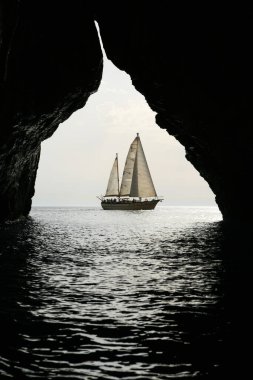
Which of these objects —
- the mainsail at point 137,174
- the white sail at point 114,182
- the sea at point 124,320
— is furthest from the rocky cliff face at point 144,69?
the white sail at point 114,182

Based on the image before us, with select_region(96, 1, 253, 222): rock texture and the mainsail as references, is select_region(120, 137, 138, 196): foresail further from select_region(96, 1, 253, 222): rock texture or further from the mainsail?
select_region(96, 1, 253, 222): rock texture

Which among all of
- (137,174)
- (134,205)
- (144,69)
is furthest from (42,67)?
(134,205)

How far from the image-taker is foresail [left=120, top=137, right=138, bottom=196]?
10000 centimetres

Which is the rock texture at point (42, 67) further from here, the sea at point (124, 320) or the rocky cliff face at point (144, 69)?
the sea at point (124, 320)

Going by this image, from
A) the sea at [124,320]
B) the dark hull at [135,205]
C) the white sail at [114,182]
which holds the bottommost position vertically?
the sea at [124,320]

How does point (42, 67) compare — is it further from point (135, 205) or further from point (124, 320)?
point (135, 205)

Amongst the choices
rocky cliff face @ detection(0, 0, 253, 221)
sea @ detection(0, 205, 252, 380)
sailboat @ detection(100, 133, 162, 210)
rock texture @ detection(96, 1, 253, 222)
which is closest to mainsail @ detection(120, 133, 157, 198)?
sailboat @ detection(100, 133, 162, 210)

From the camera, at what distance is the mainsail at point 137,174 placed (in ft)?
327

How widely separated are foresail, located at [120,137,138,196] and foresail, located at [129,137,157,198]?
1138 mm

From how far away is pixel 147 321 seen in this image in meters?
7.86

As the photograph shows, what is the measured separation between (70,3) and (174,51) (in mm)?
9280

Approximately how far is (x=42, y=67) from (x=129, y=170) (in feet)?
243

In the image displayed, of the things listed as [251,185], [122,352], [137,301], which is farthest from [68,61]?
[122,352]

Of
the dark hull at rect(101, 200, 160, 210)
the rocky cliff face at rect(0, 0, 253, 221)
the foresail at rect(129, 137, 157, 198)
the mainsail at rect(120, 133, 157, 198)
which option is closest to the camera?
the rocky cliff face at rect(0, 0, 253, 221)
